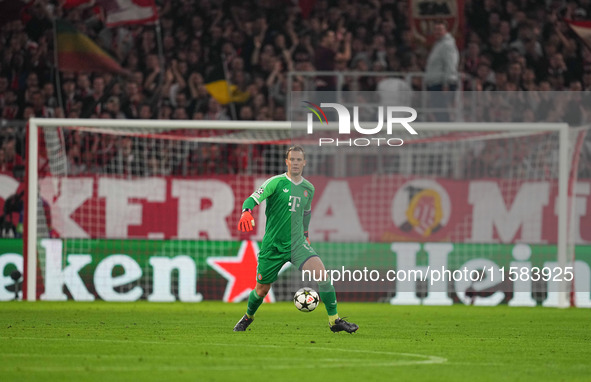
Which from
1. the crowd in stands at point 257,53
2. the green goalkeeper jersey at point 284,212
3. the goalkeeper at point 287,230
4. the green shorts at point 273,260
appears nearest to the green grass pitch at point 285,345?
the goalkeeper at point 287,230

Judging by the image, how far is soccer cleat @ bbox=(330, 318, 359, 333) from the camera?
1020cm

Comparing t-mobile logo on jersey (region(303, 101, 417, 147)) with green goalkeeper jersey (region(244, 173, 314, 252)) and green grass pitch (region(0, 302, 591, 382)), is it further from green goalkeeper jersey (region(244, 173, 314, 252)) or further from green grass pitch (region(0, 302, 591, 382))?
green goalkeeper jersey (region(244, 173, 314, 252))

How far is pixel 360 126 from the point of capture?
15391 millimetres

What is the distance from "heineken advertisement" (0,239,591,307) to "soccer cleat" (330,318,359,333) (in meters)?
5.28

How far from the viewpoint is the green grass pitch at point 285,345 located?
723 centimetres

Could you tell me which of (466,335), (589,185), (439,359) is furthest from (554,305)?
(439,359)

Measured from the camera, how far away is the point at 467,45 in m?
20.3

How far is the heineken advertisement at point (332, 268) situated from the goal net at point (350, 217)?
2 cm

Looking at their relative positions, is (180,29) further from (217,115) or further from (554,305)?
(554,305)

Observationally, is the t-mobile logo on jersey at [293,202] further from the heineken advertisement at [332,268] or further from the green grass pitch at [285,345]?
the heineken advertisement at [332,268]

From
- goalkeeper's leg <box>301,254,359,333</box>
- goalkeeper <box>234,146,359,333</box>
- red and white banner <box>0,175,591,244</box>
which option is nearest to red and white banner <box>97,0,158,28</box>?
red and white banner <box>0,175,591,244</box>

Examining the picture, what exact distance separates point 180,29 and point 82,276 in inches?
259

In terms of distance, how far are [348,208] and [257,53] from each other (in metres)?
4.76

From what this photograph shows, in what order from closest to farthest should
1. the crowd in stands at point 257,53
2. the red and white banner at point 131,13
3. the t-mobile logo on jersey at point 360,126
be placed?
the t-mobile logo on jersey at point 360,126 < the crowd in stands at point 257,53 < the red and white banner at point 131,13
